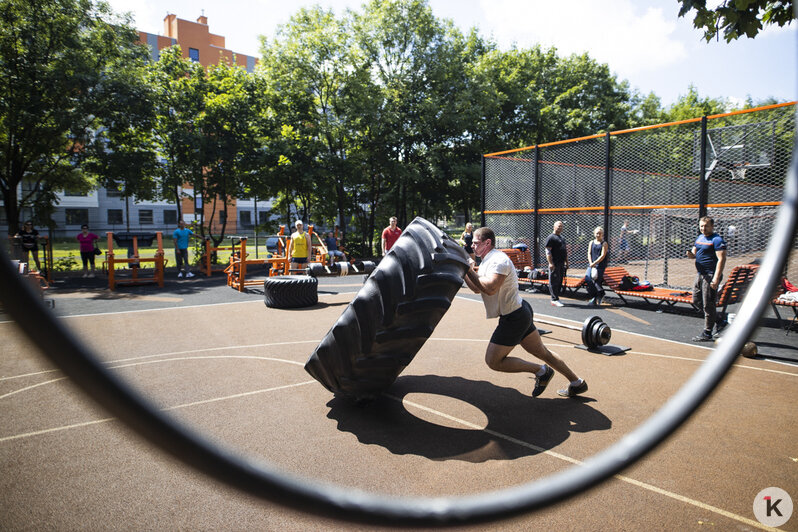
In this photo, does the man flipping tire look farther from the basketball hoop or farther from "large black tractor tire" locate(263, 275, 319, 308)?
the basketball hoop

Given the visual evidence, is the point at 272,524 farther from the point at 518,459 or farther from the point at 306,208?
the point at 306,208

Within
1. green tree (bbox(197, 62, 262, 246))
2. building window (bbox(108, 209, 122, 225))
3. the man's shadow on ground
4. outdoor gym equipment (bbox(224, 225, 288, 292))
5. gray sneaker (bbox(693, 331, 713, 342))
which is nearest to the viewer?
the man's shadow on ground

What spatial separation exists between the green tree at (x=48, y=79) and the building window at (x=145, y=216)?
118ft

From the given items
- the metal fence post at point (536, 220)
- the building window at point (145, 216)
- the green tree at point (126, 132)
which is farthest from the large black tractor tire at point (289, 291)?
the building window at point (145, 216)

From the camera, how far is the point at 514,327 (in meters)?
5.45

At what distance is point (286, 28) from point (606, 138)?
20622mm

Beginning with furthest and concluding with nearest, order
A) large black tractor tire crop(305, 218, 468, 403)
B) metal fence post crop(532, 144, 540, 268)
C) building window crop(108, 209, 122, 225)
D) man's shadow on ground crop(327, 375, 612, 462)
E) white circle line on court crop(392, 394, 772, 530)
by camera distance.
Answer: building window crop(108, 209, 122, 225), metal fence post crop(532, 144, 540, 268), man's shadow on ground crop(327, 375, 612, 462), large black tractor tire crop(305, 218, 468, 403), white circle line on court crop(392, 394, 772, 530)

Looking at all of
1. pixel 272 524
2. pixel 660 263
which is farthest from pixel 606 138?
pixel 272 524

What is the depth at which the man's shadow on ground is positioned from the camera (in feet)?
14.7

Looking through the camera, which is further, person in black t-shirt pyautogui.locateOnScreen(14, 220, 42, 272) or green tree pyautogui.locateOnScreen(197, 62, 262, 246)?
green tree pyautogui.locateOnScreen(197, 62, 262, 246)

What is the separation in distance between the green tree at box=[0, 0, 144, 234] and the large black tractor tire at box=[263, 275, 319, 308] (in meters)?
8.71

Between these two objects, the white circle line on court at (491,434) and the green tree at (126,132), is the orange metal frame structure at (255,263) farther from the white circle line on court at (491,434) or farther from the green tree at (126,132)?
the white circle line on court at (491,434)

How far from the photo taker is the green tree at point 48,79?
15117 millimetres

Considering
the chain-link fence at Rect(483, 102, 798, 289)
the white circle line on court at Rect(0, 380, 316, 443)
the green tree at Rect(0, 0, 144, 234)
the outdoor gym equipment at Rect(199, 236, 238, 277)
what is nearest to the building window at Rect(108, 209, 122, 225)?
the green tree at Rect(0, 0, 144, 234)
